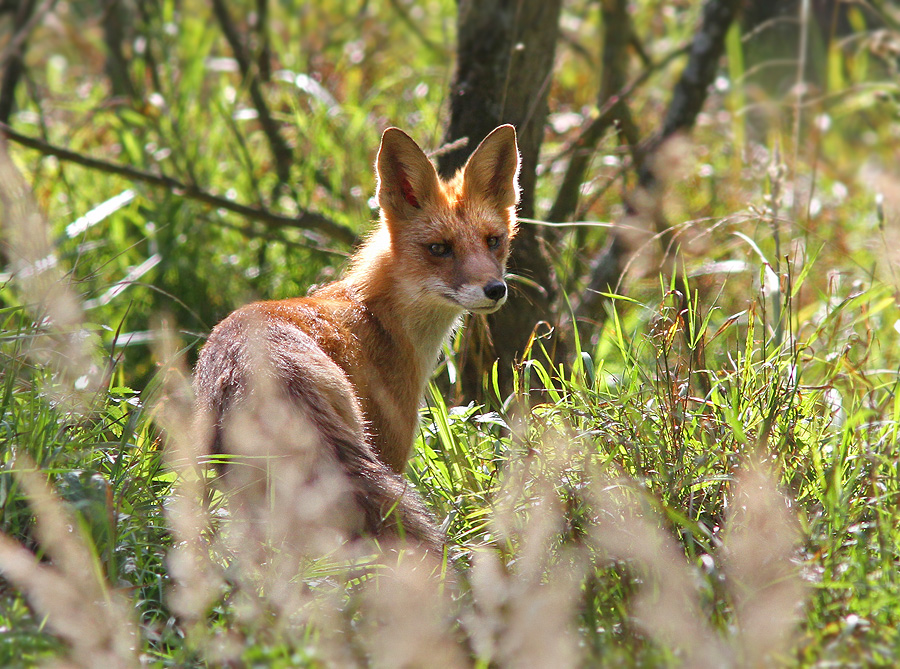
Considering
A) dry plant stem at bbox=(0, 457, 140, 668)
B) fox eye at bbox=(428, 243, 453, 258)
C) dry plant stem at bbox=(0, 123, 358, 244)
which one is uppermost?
dry plant stem at bbox=(0, 123, 358, 244)

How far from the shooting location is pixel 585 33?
31.6 feet

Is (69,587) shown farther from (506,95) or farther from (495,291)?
(506,95)

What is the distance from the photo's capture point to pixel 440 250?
4184 millimetres

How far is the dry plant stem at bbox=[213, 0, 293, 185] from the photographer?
585cm

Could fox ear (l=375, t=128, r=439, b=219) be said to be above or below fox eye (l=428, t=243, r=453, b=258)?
above

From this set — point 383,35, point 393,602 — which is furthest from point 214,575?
point 383,35

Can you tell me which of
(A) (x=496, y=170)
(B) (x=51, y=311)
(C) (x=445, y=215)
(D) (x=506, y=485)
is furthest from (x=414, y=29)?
(D) (x=506, y=485)

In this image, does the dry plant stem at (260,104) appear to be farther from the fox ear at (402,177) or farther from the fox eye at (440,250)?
the fox eye at (440,250)

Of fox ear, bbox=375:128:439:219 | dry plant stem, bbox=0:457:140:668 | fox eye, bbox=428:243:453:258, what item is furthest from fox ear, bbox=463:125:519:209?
dry plant stem, bbox=0:457:140:668

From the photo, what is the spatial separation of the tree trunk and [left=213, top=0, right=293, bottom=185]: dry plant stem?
1.67m

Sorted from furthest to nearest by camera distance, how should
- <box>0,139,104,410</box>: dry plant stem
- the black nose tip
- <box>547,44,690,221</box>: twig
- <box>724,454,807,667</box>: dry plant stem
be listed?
<box>547,44,690,221</box>: twig → the black nose tip → <box>0,139,104,410</box>: dry plant stem → <box>724,454,807,667</box>: dry plant stem

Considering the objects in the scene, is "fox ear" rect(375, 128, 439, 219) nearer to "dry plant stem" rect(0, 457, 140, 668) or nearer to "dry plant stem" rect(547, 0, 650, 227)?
"dry plant stem" rect(547, 0, 650, 227)

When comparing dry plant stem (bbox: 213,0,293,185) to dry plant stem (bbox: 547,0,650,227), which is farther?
dry plant stem (bbox: 213,0,293,185)

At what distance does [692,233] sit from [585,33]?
203 inches
